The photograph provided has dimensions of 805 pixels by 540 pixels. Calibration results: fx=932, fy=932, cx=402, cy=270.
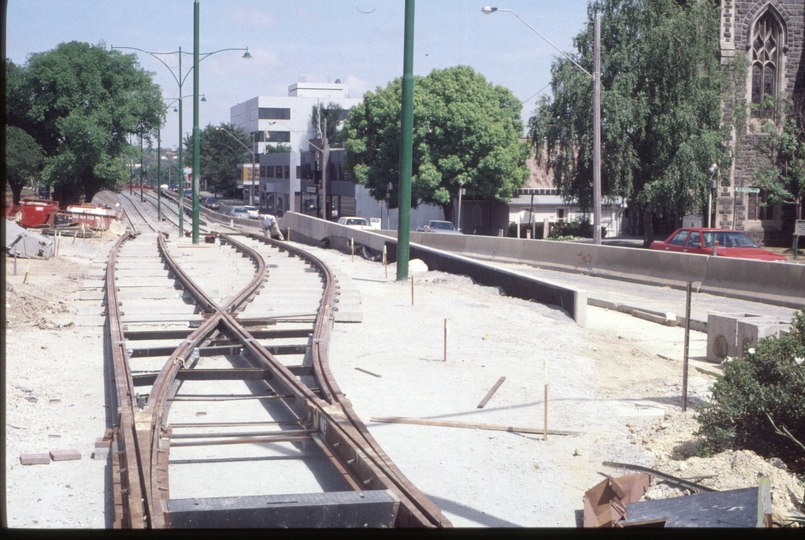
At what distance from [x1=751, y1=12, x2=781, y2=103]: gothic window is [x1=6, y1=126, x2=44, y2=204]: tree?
135 ft

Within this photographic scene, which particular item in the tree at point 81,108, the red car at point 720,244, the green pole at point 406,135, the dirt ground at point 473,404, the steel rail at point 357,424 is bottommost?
the dirt ground at point 473,404

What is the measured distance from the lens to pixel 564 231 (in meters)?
53.8

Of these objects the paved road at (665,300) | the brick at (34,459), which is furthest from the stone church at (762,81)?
the brick at (34,459)

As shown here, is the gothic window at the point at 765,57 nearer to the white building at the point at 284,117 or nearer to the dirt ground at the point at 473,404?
the dirt ground at the point at 473,404

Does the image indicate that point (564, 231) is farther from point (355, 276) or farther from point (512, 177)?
point (355, 276)

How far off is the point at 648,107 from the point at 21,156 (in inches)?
1431

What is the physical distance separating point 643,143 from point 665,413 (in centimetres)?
3319

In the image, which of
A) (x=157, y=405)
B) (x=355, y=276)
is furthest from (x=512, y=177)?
(x=157, y=405)

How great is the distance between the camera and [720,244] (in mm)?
26125

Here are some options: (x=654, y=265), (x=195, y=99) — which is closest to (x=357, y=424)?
(x=654, y=265)

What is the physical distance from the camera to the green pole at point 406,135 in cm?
2077

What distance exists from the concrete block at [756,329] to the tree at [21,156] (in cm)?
4924

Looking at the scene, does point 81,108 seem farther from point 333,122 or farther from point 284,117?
point 284,117

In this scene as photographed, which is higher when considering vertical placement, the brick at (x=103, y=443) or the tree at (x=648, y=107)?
the tree at (x=648, y=107)
